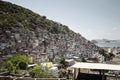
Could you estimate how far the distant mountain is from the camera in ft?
134

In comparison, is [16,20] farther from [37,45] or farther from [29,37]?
[37,45]

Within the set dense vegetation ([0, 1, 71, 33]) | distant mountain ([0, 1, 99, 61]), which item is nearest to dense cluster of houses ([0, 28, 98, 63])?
distant mountain ([0, 1, 99, 61])

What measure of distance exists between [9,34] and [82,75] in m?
36.3

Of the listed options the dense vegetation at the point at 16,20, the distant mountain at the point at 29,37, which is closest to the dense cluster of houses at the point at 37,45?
the distant mountain at the point at 29,37

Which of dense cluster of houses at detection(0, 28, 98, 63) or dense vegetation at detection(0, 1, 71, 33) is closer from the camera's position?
dense cluster of houses at detection(0, 28, 98, 63)

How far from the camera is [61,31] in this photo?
229ft

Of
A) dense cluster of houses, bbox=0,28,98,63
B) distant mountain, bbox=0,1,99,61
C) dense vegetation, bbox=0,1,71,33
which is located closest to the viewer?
dense cluster of houses, bbox=0,28,98,63

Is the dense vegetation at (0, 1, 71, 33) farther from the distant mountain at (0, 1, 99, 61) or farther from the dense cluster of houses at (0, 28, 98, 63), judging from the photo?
the dense cluster of houses at (0, 28, 98, 63)

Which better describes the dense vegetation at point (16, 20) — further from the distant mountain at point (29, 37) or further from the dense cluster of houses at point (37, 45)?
the dense cluster of houses at point (37, 45)

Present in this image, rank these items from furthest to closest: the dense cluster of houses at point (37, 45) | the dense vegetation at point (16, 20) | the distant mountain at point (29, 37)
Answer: the dense vegetation at point (16, 20)
the distant mountain at point (29, 37)
the dense cluster of houses at point (37, 45)

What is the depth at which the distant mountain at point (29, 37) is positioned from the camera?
40781mm

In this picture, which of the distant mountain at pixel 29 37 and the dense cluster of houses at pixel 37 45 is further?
the distant mountain at pixel 29 37

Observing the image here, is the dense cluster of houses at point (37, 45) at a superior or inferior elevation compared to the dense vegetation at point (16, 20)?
inferior

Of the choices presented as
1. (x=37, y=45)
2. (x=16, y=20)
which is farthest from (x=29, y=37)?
(x=16, y=20)
